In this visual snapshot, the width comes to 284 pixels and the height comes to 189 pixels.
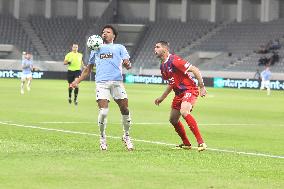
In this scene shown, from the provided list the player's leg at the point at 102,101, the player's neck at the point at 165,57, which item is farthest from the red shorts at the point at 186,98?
the player's leg at the point at 102,101

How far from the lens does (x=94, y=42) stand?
15922 millimetres

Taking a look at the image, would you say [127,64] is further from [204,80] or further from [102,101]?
[204,80]

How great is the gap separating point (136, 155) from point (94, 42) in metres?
2.28

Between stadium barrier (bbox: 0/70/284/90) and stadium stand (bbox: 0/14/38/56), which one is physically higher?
stadium stand (bbox: 0/14/38/56)

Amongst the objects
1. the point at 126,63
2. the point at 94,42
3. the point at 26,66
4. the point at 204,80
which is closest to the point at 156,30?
the point at 204,80

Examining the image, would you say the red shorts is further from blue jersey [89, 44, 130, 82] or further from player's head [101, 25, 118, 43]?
player's head [101, 25, 118, 43]

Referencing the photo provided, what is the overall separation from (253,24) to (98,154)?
67.5 metres

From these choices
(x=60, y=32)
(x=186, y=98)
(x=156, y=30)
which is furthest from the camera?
(x=60, y=32)

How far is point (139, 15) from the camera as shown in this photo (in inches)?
3536

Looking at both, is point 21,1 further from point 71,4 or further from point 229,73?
point 229,73

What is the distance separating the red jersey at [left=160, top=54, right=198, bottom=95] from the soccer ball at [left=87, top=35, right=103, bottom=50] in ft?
4.38

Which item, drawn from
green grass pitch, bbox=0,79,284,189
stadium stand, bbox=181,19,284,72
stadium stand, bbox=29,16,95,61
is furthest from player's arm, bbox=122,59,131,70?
stadium stand, bbox=29,16,95,61

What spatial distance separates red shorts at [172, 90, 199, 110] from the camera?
1655 cm

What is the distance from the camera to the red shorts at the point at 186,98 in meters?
16.5
